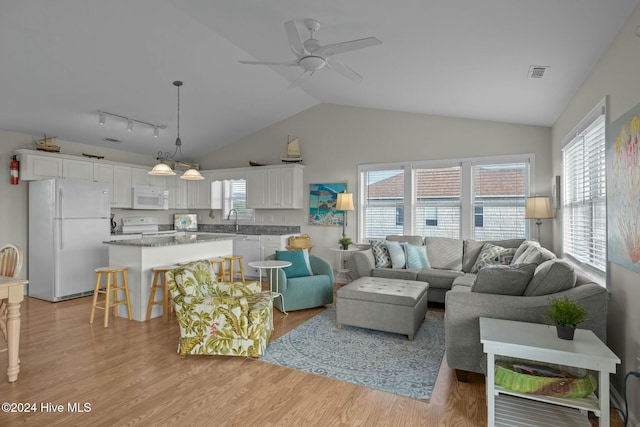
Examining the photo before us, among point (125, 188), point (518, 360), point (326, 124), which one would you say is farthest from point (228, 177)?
point (518, 360)

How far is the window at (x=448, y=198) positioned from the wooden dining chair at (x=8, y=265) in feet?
14.9

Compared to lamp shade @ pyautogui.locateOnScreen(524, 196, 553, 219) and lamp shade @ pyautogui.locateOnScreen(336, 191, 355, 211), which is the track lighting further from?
lamp shade @ pyautogui.locateOnScreen(524, 196, 553, 219)

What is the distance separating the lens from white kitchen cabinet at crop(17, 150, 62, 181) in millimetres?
4965

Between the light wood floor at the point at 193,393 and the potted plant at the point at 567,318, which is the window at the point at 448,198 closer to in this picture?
the light wood floor at the point at 193,393

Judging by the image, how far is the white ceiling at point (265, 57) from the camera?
2.46 m

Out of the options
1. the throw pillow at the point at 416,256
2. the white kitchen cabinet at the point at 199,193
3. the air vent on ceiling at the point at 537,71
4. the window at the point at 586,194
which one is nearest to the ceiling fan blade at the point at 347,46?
the air vent on ceiling at the point at 537,71

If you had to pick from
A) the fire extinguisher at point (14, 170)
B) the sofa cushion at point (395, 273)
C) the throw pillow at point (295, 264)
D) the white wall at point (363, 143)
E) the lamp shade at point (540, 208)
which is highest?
the white wall at point (363, 143)

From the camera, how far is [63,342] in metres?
3.32

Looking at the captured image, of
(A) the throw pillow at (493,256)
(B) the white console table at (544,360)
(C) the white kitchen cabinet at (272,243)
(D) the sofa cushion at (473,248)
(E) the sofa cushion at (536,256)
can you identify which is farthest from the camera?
(C) the white kitchen cabinet at (272,243)

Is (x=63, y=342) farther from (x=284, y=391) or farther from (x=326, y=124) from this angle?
(x=326, y=124)

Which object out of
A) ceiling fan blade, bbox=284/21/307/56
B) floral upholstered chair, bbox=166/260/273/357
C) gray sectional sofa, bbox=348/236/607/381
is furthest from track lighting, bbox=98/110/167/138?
gray sectional sofa, bbox=348/236/607/381

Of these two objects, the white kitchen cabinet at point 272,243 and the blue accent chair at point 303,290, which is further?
the white kitchen cabinet at point 272,243

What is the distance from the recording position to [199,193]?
748 centimetres

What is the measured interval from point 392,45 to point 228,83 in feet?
9.03
